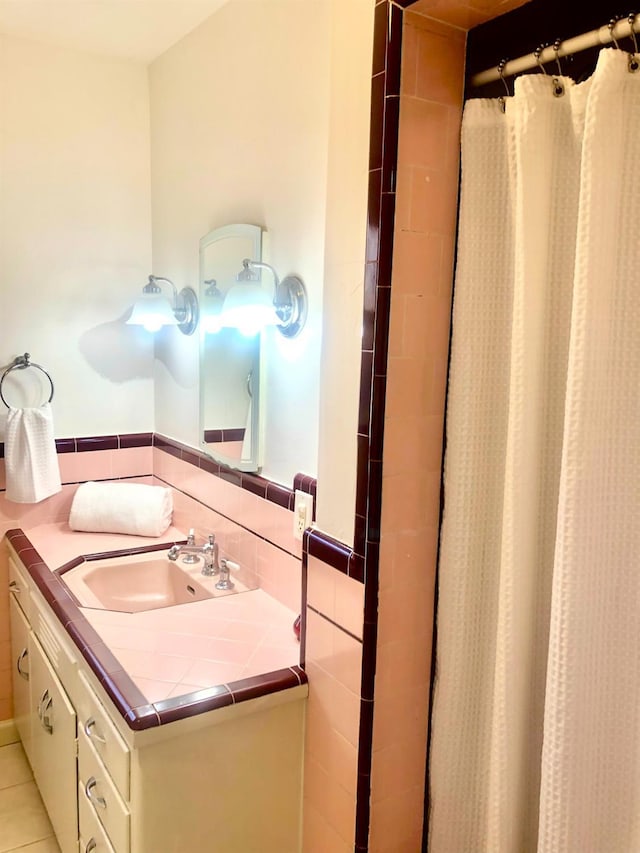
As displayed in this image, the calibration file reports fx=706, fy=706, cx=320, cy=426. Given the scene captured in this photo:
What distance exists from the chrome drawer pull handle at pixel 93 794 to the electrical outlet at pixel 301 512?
72 centimetres

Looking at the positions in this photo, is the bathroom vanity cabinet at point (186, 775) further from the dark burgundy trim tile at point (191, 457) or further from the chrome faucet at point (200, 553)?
the dark burgundy trim tile at point (191, 457)

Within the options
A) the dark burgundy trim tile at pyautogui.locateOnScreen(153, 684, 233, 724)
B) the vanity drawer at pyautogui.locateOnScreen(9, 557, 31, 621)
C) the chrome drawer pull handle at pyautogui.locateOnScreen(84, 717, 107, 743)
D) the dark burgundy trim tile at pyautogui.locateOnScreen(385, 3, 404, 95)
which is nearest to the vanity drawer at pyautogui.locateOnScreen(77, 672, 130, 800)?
the chrome drawer pull handle at pyautogui.locateOnScreen(84, 717, 107, 743)

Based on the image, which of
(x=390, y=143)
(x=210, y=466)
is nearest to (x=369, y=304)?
(x=390, y=143)

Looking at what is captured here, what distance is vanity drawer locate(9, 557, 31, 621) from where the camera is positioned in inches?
86.5

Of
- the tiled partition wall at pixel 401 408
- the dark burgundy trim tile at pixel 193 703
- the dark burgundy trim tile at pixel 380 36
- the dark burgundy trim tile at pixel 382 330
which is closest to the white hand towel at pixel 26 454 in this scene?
the dark burgundy trim tile at pixel 193 703

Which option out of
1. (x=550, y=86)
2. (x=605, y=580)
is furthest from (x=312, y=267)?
(x=605, y=580)

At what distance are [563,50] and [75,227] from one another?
1.89 m

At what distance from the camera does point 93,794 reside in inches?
63.6

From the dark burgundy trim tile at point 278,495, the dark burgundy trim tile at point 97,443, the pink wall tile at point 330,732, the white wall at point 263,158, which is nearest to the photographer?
the pink wall tile at point 330,732

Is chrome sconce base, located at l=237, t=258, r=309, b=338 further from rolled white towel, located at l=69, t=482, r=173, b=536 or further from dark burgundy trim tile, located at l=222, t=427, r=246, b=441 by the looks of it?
rolled white towel, located at l=69, t=482, r=173, b=536

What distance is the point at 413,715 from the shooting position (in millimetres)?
1319

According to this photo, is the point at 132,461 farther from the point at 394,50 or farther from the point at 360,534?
the point at 394,50

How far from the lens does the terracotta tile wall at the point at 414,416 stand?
117cm

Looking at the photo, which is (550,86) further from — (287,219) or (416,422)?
(287,219)
